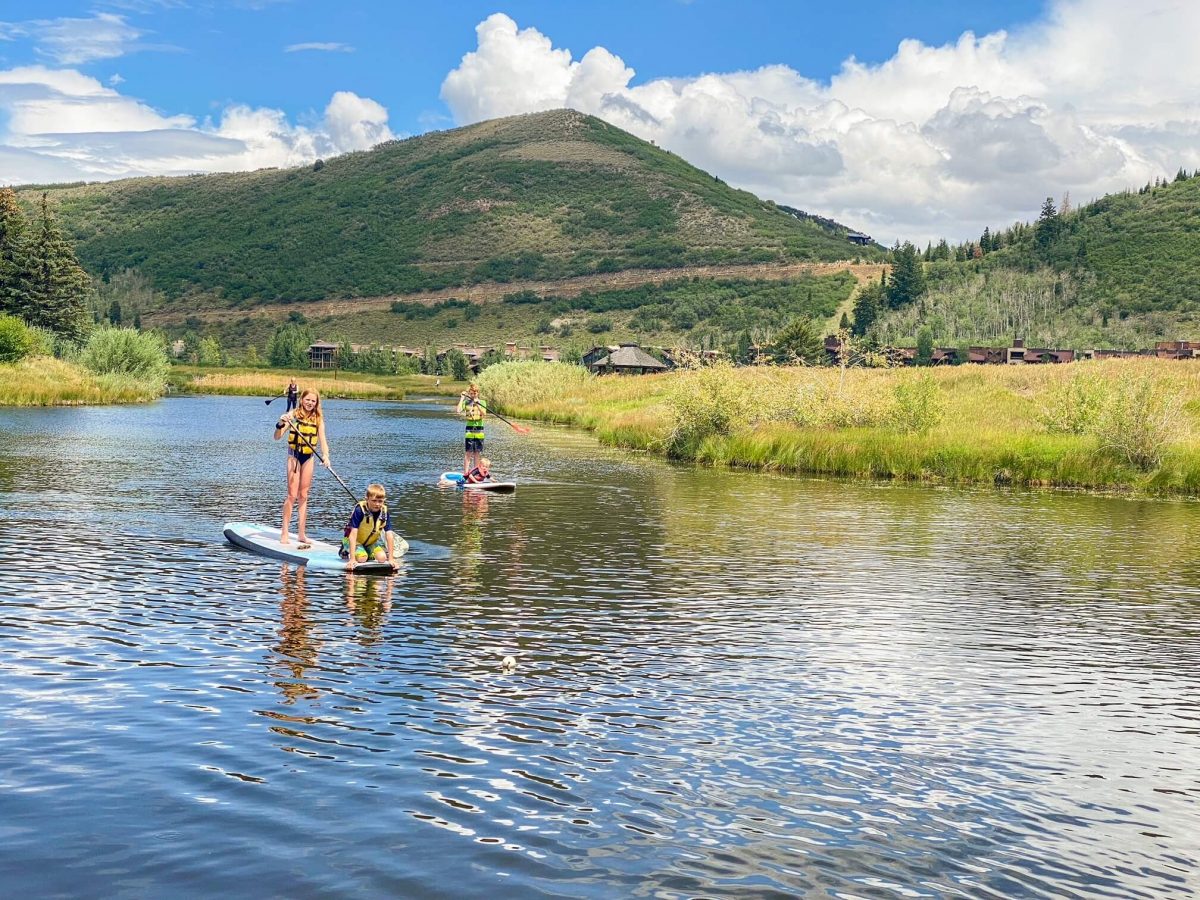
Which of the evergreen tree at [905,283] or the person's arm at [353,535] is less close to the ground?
the evergreen tree at [905,283]

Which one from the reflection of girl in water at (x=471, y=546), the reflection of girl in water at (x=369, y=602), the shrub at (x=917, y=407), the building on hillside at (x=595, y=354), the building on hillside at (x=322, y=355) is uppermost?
the building on hillside at (x=595, y=354)

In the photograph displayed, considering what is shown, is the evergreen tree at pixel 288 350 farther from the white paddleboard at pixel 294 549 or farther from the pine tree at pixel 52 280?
the white paddleboard at pixel 294 549

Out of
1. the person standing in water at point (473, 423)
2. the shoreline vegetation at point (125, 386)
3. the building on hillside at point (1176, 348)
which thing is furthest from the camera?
the building on hillside at point (1176, 348)

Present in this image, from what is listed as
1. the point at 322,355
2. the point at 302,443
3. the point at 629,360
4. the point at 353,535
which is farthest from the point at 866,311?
the point at 353,535

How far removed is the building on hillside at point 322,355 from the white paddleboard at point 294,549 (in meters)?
156

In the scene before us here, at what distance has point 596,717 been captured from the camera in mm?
11820

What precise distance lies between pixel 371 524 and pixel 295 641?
5.18m

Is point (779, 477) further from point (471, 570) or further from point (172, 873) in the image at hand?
point (172, 873)

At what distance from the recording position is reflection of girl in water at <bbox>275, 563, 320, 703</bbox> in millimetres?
12359

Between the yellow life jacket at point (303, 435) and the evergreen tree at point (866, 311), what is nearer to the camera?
the yellow life jacket at point (303, 435)

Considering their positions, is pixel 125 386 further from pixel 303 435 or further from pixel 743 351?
pixel 743 351

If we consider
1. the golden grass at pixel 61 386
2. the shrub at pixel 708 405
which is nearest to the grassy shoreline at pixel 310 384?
the golden grass at pixel 61 386

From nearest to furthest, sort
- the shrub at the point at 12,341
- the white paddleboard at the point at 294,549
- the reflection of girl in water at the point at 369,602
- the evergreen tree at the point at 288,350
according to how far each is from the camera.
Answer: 1. the reflection of girl in water at the point at 369,602
2. the white paddleboard at the point at 294,549
3. the shrub at the point at 12,341
4. the evergreen tree at the point at 288,350

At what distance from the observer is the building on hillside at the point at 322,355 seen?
577ft
